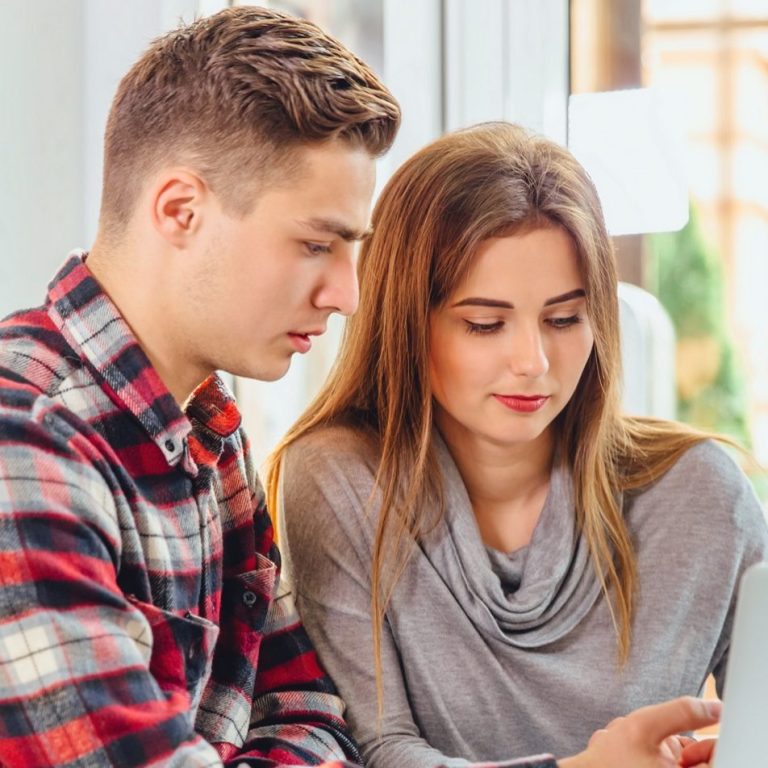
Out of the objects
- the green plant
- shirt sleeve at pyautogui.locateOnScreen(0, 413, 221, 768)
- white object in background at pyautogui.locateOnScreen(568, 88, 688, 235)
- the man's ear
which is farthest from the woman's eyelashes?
the green plant

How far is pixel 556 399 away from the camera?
1.42 m

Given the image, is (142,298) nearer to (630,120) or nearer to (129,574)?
(129,574)

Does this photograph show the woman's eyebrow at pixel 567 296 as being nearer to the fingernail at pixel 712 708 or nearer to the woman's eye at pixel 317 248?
the woman's eye at pixel 317 248

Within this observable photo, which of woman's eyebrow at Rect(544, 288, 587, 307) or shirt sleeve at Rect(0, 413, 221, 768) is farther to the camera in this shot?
woman's eyebrow at Rect(544, 288, 587, 307)

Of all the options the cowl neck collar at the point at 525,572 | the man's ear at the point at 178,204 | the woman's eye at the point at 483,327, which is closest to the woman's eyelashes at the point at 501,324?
the woman's eye at the point at 483,327

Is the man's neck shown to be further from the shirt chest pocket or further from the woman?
the woman

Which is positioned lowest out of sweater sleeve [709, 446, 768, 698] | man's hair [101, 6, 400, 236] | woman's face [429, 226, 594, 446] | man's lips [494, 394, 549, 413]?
sweater sleeve [709, 446, 768, 698]

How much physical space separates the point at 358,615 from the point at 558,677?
24cm

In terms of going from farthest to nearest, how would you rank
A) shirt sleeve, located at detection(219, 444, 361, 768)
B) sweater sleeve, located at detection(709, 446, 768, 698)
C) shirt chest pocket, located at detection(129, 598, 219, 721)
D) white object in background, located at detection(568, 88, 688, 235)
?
white object in background, located at detection(568, 88, 688, 235) → sweater sleeve, located at detection(709, 446, 768, 698) → shirt sleeve, located at detection(219, 444, 361, 768) → shirt chest pocket, located at detection(129, 598, 219, 721)

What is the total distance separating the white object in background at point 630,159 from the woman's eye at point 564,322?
2.23 feet

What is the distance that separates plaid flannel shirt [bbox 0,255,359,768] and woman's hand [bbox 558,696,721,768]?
28cm

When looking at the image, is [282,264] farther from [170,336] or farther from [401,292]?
[401,292]

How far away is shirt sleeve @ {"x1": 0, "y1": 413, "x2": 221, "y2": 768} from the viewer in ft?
3.11

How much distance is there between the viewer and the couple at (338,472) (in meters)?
1.00
